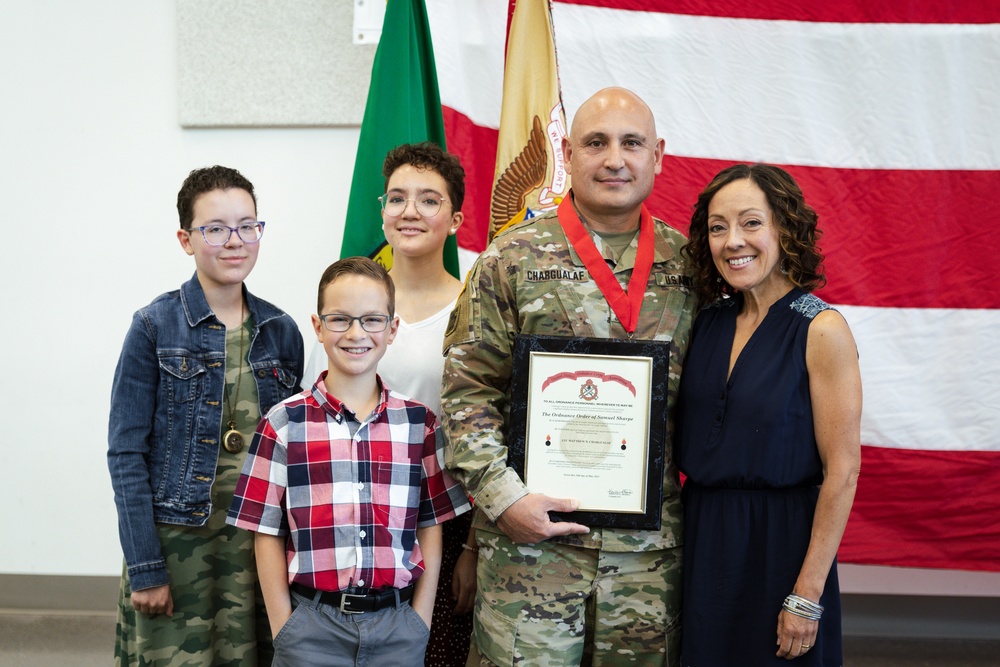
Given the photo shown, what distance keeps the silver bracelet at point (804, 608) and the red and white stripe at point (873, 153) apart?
4.62ft

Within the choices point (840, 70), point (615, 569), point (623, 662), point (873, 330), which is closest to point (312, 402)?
point (615, 569)

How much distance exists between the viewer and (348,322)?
1.79 meters

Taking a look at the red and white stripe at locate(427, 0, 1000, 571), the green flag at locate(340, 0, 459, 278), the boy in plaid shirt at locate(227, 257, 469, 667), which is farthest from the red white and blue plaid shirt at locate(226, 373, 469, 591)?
the red and white stripe at locate(427, 0, 1000, 571)

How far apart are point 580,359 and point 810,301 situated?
49 centimetres

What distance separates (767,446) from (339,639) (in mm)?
946

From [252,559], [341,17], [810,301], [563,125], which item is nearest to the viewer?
[810,301]

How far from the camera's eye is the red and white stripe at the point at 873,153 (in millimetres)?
2896

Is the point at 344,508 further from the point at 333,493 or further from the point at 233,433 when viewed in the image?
the point at 233,433

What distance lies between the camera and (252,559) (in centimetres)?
199

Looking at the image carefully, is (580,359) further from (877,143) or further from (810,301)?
(877,143)

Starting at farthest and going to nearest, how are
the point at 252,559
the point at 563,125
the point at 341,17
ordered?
the point at 341,17 → the point at 563,125 → the point at 252,559

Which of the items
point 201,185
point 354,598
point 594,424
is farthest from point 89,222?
point 594,424

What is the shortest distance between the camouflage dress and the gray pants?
0.30 meters

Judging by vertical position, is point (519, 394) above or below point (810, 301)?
below
